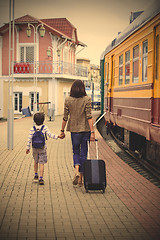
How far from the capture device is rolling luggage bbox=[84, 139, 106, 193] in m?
7.18

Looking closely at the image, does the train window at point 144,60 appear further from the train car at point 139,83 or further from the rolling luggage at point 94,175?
the rolling luggage at point 94,175

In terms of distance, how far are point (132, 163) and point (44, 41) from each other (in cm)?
2775

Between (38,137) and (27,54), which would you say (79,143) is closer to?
(38,137)

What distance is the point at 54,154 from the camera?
12227mm

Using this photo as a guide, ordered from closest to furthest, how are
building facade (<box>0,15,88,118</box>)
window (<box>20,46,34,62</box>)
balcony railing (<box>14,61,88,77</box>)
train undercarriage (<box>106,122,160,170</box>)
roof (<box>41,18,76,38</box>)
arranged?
train undercarriage (<box>106,122,160,170</box>) < building facade (<box>0,15,88,118</box>) < balcony railing (<box>14,61,88,77</box>) < window (<box>20,46,34,62</box>) < roof (<box>41,18,76,38</box>)

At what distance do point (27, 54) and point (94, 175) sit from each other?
32123 mm

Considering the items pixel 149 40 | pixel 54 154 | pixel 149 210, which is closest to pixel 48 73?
pixel 54 154

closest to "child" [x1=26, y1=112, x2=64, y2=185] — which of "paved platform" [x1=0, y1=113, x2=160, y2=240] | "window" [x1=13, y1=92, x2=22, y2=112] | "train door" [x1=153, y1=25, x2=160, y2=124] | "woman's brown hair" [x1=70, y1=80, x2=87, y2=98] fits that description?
"paved platform" [x1=0, y1=113, x2=160, y2=240]

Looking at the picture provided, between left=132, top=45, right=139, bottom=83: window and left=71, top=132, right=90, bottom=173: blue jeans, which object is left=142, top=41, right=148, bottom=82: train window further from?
left=71, top=132, right=90, bottom=173: blue jeans

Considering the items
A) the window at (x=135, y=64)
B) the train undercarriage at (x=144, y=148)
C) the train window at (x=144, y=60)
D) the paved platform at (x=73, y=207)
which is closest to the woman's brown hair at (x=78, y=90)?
the paved platform at (x=73, y=207)

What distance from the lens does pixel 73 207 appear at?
20.5 ft

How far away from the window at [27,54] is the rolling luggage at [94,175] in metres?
31.7

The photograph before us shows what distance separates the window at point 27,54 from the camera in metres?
38.2

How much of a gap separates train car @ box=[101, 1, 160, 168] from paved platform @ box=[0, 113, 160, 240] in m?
1.23
